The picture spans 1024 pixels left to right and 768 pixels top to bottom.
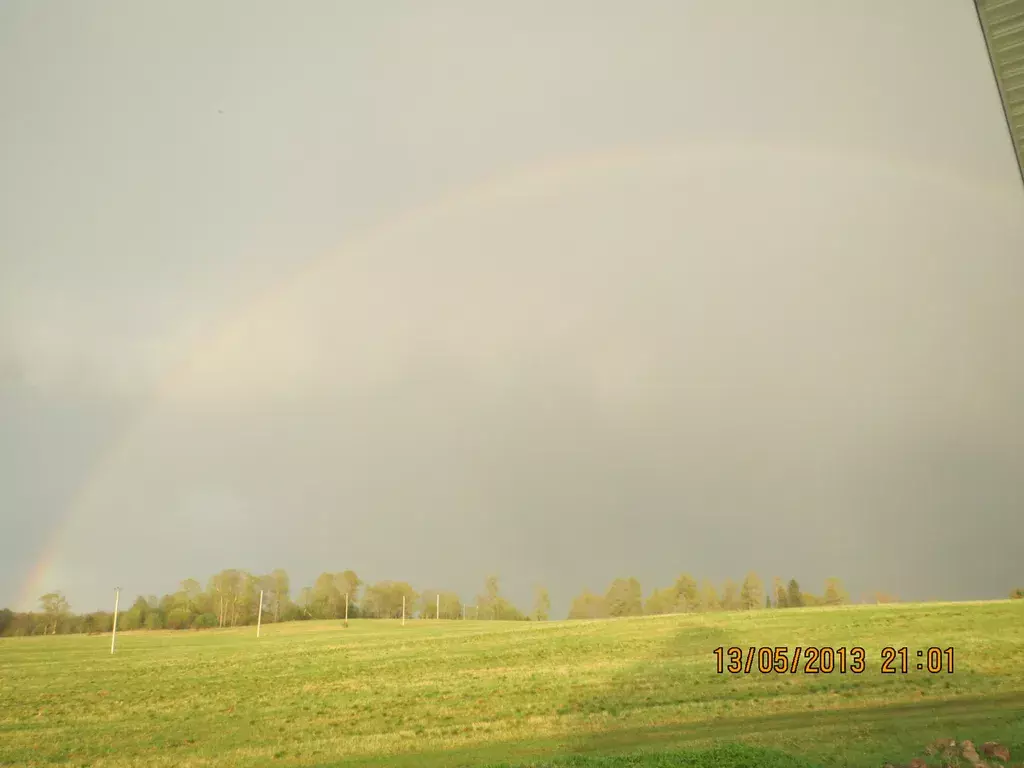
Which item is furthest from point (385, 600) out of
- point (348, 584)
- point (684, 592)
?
point (684, 592)

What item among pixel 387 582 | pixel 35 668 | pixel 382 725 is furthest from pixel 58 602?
pixel 382 725

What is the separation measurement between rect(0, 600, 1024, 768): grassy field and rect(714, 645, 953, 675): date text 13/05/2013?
84 centimetres

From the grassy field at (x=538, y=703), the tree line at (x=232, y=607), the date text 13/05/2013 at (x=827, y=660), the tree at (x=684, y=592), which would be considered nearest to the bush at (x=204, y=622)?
the tree line at (x=232, y=607)

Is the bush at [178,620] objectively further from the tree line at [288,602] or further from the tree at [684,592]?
the tree at [684,592]

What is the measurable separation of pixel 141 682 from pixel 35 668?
20.9m

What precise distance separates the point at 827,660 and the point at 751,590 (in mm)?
151442

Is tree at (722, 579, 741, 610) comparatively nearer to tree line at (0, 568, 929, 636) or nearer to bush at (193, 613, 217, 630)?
tree line at (0, 568, 929, 636)

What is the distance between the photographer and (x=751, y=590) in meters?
192

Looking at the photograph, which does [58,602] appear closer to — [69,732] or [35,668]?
[35,668]

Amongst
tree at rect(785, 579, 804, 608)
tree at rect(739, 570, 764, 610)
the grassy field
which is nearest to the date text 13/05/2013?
the grassy field

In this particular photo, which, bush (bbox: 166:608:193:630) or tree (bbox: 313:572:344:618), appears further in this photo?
tree (bbox: 313:572:344:618)

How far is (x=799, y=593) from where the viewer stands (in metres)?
159

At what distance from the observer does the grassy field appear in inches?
1177

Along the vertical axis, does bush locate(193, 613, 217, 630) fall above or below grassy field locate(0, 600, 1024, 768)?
above
